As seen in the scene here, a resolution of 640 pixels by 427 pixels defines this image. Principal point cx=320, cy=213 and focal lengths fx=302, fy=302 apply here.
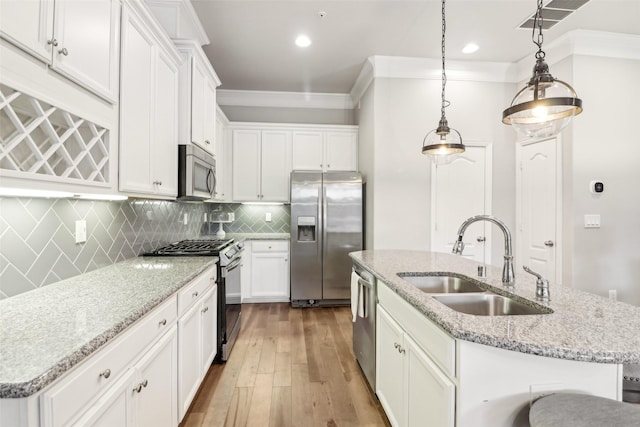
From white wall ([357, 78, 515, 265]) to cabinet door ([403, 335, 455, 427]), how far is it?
2.21 metres

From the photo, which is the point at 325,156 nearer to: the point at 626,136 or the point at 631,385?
the point at 626,136

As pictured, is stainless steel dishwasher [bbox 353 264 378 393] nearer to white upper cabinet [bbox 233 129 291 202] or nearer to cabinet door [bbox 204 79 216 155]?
cabinet door [bbox 204 79 216 155]

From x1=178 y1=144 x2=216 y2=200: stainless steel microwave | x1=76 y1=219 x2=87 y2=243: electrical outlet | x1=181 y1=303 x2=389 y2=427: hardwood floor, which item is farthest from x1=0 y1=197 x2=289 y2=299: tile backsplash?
x1=181 y1=303 x2=389 y2=427: hardwood floor

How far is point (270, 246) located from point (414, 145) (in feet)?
7.36

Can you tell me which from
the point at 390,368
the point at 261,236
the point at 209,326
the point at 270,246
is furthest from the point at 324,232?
the point at 390,368

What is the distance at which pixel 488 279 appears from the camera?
1663 mm

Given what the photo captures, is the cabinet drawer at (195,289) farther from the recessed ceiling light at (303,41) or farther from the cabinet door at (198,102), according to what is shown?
the recessed ceiling light at (303,41)

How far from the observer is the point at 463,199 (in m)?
3.65

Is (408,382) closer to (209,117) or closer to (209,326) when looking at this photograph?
(209,326)

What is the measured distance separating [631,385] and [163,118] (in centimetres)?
328

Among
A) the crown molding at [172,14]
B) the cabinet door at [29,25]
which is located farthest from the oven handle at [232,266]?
the crown molding at [172,14]

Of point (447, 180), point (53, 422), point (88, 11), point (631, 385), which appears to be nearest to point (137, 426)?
point (53, 422)

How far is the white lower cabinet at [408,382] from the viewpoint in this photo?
109 cm

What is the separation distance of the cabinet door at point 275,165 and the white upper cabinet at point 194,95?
1.46 metres
